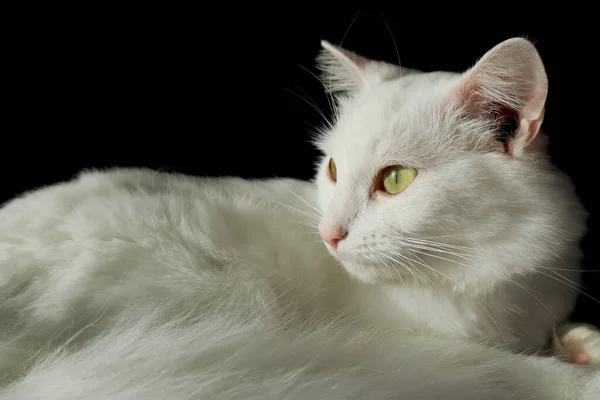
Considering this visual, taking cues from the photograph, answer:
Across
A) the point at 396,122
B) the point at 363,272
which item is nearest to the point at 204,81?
the point at 396,122

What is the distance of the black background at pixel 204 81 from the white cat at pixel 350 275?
70 centimetres

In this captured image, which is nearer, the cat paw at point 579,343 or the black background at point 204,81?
the cat paw at point 579,343

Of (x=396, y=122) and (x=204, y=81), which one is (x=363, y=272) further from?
(x=204, y=81)

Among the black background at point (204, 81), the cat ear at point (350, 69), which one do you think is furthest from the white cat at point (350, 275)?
the black background at point (204, 81)

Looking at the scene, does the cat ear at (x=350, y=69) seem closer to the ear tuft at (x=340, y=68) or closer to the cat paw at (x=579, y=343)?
the ear tuft at (x=340, y=68)

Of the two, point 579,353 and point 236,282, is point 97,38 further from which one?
point 579,353

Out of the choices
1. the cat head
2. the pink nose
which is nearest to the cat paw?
the cat head

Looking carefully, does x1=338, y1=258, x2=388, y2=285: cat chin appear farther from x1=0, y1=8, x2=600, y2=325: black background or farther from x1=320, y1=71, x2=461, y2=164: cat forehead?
x1=0, y1=8, x2=600, y2=325: black background

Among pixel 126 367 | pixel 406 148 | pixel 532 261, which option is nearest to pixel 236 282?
pixel 126 367

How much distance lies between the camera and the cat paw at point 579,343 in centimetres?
111

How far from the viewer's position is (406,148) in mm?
1077

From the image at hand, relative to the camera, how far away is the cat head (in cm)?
101

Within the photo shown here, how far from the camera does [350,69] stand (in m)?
1.36

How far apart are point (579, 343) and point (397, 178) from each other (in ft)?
1.70
